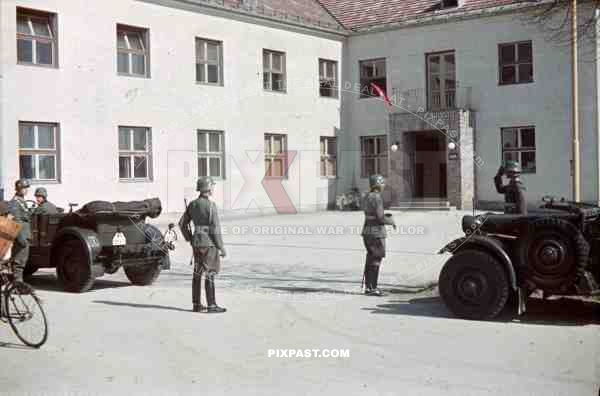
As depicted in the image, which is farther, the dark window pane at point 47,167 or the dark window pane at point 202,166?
the dark window pane at point 202,166

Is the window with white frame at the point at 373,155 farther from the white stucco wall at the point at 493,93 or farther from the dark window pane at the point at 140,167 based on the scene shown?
the dark window pane at the point at 140,167

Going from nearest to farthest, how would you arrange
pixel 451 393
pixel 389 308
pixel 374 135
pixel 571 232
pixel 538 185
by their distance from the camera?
pixel 451 393 → pixel 571 232 → pixel 389 308 → pixel 538 185 → pixel 374 135

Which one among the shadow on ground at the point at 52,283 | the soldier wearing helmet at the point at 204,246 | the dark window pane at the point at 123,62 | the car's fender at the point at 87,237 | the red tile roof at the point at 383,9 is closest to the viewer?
the soldier wearing helmet at the point at 204,246

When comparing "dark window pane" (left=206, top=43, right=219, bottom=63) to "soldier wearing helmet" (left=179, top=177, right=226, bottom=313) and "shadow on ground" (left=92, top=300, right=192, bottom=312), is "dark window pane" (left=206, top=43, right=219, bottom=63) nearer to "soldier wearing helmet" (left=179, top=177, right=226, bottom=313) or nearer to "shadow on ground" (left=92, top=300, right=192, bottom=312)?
"shadow on ground" (left=92, top=300, right=192, bottom=312)

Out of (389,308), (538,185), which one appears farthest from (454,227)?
(389,308)

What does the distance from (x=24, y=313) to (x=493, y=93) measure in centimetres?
2277

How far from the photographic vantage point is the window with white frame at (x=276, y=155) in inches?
1079

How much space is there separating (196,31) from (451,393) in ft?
67.4

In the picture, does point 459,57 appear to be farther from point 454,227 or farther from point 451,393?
point 451,393

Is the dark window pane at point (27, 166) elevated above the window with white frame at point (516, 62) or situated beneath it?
situated beneath

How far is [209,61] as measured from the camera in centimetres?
2511

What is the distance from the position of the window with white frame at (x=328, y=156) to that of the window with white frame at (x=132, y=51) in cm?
924

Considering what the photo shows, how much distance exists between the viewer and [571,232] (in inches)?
324

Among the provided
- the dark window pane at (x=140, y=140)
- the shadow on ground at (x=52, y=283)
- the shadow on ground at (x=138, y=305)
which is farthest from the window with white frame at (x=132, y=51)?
the shadow on ground at (x=138, y=305)
